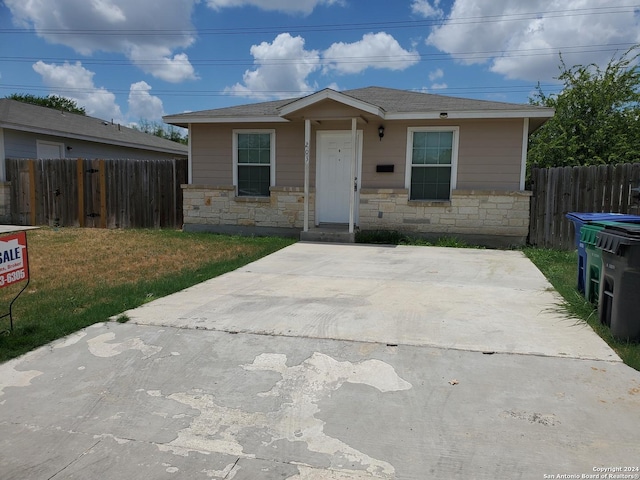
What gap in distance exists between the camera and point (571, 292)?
5914mm

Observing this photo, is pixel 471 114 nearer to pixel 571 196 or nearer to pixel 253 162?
pixel 571 196

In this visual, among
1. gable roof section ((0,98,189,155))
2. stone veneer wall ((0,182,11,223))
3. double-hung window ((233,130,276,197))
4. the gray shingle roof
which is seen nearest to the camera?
the gray shingle roof

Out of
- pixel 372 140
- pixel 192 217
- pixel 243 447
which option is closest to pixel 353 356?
pixel 243 447

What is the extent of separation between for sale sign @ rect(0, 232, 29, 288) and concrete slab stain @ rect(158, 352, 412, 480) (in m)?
2.01

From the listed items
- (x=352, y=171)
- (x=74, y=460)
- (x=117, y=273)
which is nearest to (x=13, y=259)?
(x=74, y=460)

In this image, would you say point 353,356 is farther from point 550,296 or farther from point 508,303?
point 550,296

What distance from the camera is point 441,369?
3609 millimetres

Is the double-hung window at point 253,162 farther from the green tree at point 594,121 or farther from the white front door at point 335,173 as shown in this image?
the green tree at point 594,121

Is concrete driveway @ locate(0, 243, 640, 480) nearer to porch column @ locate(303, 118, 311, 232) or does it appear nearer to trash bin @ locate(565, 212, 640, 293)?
trash bin @ locate(565, 212, 640, 293)

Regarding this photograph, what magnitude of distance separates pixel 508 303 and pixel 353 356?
2.63 m

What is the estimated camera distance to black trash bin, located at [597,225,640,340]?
12.9 feet

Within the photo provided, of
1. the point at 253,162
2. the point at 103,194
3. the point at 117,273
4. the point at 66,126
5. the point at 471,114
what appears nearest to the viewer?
the point at 117,273

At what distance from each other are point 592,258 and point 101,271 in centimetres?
668

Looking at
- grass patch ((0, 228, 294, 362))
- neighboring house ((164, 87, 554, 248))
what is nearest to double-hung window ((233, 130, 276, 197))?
neighboring house ((164, 87, 554, 248))
